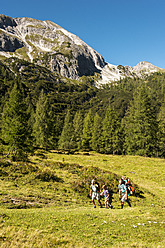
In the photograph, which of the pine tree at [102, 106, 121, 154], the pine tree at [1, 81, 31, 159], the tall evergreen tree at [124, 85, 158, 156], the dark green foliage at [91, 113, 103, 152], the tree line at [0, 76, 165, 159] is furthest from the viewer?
the dark green foliage at [91, 113, 103, 152]

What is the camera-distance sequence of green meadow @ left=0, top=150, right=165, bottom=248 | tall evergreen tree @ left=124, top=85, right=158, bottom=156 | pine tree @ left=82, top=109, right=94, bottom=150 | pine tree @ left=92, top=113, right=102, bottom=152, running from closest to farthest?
1. green meadow @ left=0, top=150, right=165, bottom=248
2. tall evergreen tree @ left=124, top=85, right=158, bottom=156
3. pine tree @ left=92, top=113, right=102, bottom=152
4. pine tree @ left=82, top=109, right=94, bottom=150

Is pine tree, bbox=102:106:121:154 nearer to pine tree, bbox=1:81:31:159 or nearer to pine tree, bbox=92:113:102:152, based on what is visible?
pine tree, bbox=92:113:102:152

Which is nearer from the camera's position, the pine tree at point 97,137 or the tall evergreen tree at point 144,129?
the tall evergreen tree at point 144,129

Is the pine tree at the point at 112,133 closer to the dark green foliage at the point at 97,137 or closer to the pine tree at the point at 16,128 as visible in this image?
the dark green foliage at the point at 97,137

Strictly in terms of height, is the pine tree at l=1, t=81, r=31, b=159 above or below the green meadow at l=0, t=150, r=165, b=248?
above

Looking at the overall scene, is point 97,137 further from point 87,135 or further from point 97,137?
point 87,135

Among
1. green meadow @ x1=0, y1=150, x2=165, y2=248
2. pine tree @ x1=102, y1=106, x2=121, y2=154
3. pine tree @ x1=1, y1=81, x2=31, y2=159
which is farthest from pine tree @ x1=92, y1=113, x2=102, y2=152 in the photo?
green meadow @ x1=0, y1=150, x2=165, y2=248

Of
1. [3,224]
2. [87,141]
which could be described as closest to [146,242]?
[3,224]

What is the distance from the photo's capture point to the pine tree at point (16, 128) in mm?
24312

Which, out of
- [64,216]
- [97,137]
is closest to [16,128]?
[64,216]

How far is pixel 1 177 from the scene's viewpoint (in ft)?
48.9

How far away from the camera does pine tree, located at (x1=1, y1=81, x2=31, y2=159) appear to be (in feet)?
79.8

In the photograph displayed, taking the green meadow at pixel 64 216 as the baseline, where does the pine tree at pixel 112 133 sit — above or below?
above

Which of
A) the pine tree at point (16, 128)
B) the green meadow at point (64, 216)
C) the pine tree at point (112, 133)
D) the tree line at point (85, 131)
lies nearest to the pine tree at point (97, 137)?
the tree line at point (85, 131)
